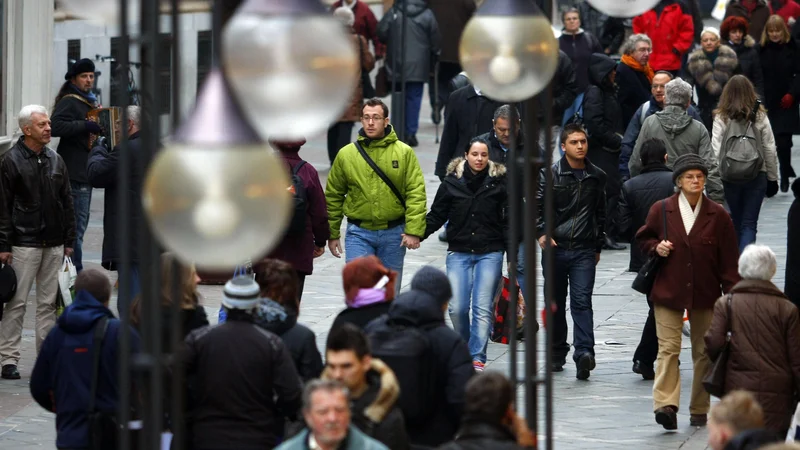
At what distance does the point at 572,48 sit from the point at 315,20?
49.3 ft

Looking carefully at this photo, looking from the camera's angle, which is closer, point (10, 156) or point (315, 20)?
point (315, 20)

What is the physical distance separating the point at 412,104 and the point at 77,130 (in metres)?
8.43

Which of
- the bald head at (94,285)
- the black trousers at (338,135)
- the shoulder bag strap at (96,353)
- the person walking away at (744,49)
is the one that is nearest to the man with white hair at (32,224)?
the bald head at (94,285)

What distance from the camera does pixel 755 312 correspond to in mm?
9586

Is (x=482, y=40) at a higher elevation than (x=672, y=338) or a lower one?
higher

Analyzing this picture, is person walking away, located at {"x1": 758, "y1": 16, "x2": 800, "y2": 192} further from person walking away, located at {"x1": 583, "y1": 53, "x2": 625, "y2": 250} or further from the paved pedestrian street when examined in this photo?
person walking away, located at {"x1": 583, "y1": 53, "x2": 625, "y2": 250}

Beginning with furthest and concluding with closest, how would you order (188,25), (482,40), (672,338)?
(188,25) < (672,338) < (482,40)

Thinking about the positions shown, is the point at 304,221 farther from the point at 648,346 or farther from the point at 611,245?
the point at 611,245

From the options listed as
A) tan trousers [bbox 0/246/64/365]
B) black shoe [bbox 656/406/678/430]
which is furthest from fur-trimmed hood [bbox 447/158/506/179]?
tan trousers [bbox 0/246/64/365]

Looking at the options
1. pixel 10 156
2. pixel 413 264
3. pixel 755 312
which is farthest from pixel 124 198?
pixel 413 264

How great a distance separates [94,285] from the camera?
8516mm

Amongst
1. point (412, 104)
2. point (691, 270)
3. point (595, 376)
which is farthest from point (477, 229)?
point (412, 104)

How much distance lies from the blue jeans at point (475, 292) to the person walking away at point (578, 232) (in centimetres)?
46

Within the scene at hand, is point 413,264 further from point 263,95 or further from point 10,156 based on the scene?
point 263,95
